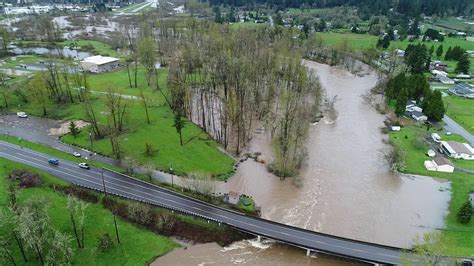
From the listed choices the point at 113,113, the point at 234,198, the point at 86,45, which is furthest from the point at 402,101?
the point at 86,45

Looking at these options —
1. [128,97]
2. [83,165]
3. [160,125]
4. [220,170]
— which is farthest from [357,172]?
[128,97]

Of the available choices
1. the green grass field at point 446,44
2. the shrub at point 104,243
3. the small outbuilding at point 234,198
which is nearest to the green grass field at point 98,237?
the shrub at point 104,243

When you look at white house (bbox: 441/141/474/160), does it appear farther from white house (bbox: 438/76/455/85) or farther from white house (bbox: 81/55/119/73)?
white house (bbox: 81/55/119/73)

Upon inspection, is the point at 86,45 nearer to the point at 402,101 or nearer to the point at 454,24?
the point at 402,101

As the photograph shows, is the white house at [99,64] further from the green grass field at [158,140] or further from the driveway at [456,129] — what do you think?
the driveway at [456,129]

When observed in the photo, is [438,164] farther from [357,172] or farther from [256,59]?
[256,59]
